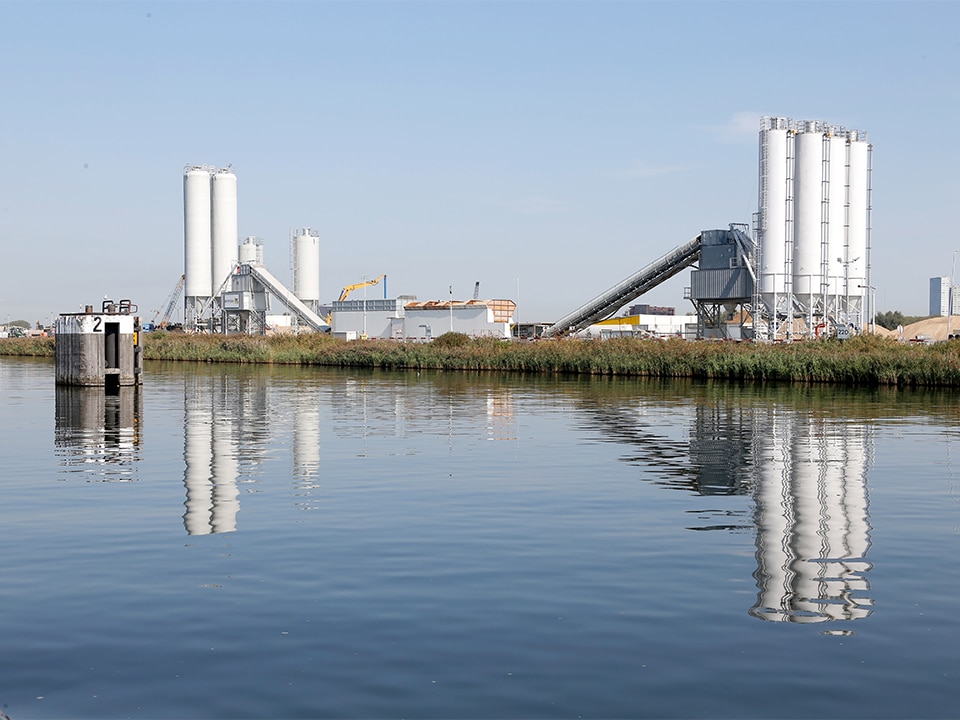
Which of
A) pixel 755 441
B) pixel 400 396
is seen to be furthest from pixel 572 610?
pixel 400 396

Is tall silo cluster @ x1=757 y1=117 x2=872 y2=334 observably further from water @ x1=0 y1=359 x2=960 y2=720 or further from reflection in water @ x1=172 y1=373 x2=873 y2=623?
water @ x1=0 y1=359 x2=960 y2=720

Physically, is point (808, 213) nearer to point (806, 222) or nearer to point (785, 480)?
point (806, 222)

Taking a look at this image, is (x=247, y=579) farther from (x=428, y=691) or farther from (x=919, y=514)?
(x=919, y=514)

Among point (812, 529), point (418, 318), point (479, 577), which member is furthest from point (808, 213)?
point (479, 577)

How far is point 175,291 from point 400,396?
111955mm

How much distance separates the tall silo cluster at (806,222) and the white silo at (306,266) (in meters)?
66.3

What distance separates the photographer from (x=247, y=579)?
44.2 ft

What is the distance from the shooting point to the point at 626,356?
7031 cm

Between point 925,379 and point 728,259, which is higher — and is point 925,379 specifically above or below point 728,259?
below

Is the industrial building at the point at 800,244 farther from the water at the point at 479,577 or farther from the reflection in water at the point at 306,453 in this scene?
the water at the point at 479,577

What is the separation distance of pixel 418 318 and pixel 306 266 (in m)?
20.8

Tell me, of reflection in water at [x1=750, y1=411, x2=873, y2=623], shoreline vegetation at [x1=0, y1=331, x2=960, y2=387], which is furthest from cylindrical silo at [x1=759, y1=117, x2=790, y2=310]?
reflection in water at [x1=750, y1=411, x2=873, y2=623]

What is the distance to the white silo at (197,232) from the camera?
4557 inches

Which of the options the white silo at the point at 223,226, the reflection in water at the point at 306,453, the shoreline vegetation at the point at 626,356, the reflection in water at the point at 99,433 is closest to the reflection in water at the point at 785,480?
the reflection in water at the point at 306,453
